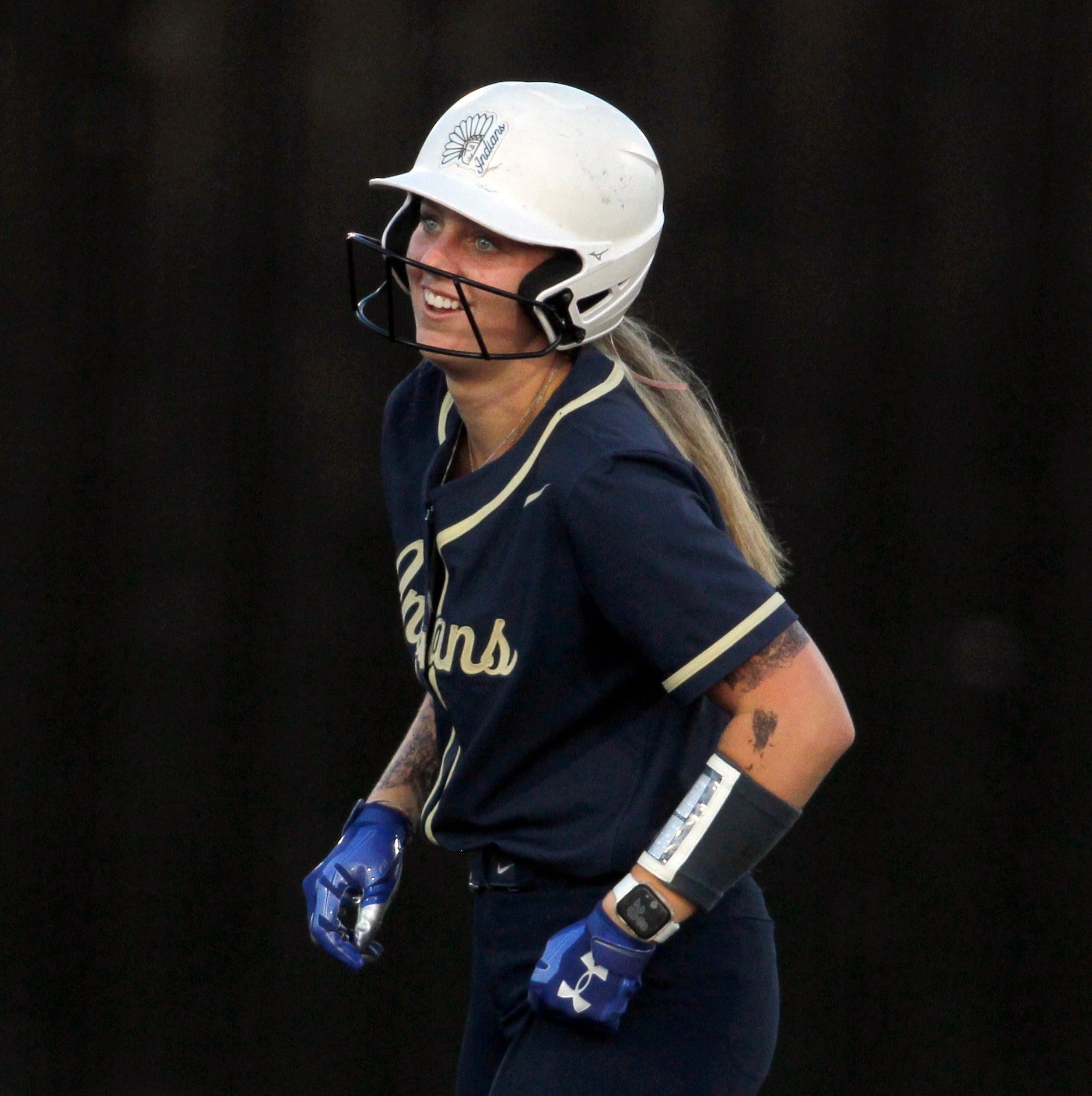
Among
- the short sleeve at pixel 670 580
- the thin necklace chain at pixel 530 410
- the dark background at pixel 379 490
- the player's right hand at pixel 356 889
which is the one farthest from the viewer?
the dark background at pixel 379 490

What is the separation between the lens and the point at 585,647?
1.69 m

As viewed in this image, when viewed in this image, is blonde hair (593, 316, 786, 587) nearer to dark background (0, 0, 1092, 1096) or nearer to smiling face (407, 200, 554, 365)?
smiling face (407, 200, 554, 365)

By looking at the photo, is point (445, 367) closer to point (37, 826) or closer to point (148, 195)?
point (148, 195)

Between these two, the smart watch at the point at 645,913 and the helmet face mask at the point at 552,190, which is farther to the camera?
the helmet face mask at the point at 552,190

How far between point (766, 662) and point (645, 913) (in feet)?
0.92

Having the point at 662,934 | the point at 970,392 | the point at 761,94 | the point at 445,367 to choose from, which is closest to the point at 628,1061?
the point at 662,934

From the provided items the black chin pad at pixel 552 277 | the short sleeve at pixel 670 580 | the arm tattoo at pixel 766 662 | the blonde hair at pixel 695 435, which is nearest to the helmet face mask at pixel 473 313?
the black chin pad at pixel 552 277

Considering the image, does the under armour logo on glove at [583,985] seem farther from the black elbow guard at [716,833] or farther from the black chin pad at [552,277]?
the black chin pad at [552,277]

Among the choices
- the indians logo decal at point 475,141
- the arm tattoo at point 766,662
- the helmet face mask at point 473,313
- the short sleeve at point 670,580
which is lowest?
the arm tattoo at point 766,662

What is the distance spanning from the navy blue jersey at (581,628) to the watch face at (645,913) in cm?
11

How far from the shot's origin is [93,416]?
2.83 meters

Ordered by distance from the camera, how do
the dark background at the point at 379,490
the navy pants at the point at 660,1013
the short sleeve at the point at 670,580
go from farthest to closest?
1. the dark background at the point at 379,490
2. the navy pants at the point at 660,1013
3. the short sleeve at the point at 670,580

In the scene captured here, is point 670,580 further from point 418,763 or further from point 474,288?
point 418,763

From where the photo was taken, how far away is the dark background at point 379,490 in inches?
109
